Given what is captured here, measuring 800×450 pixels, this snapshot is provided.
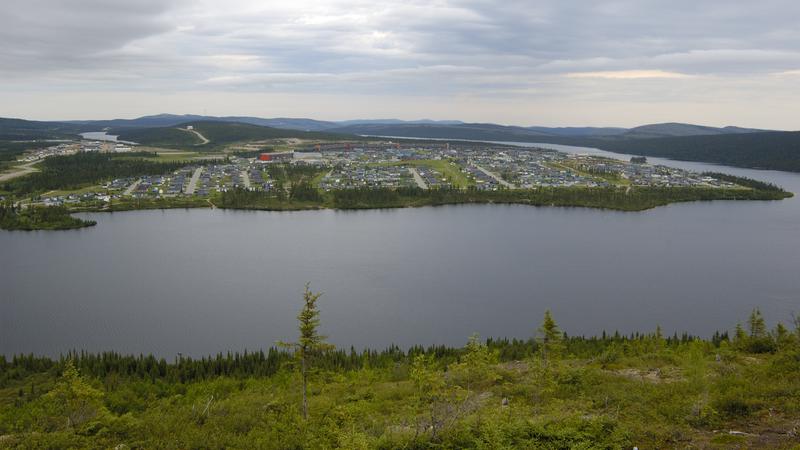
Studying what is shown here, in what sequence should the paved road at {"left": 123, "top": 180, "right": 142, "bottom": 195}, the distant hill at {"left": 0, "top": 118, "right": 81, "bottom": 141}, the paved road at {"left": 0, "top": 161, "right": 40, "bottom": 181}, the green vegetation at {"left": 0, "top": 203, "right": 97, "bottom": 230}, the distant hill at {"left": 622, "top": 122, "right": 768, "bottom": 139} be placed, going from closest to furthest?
the green vegetation at {"left": 0, "top": 203, "right": 97, "bottom": 230} → the paved road at {"left": 123, "top": 180, "right": 142, "bottom": 195} → the paved road at {"left": 0, "top": 161, "right": 40, "bottom": 181} → the distant hill at {"left": 0, "top": 118, "right": 81, "bottom": 141} → the distant hill at {"left": 622, "top": 122, "right": 768, "bottom": 139}

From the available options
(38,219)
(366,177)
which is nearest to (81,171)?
(38,219)

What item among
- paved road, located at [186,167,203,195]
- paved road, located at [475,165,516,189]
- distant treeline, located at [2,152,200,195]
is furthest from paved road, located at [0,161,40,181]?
paved road, located at [475,165,516,189]

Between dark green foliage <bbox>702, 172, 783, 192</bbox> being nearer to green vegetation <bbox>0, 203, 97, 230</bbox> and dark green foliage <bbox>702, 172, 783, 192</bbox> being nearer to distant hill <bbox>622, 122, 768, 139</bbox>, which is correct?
green vegetation <bbox>0, 203, 97, 230</bbox>

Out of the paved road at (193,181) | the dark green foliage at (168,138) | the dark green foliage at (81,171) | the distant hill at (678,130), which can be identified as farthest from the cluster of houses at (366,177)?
the distant hill at (678,130)

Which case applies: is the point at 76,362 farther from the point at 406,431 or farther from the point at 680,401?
the point at 680,401

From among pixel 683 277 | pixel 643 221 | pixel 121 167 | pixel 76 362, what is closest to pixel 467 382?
pixel 76 362
